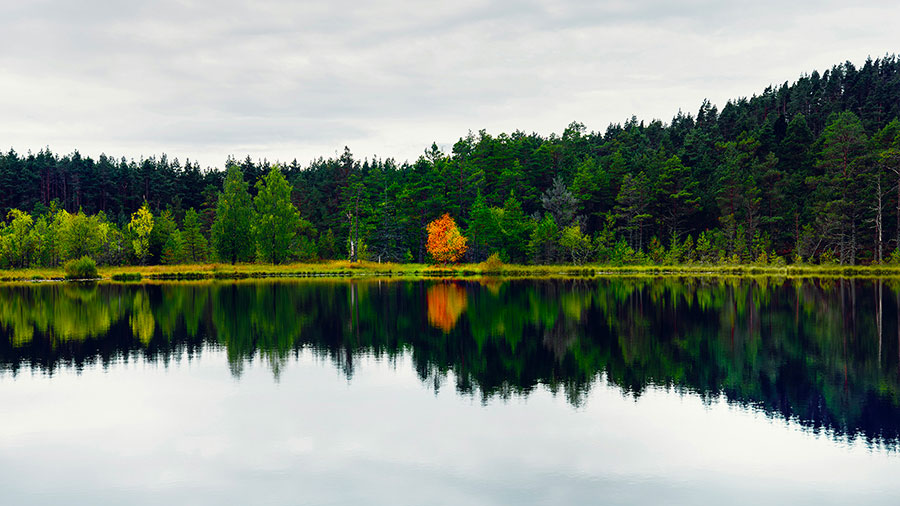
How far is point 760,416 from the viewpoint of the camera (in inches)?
803

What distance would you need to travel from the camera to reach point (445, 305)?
174 ft

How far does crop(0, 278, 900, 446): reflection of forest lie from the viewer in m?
24.5

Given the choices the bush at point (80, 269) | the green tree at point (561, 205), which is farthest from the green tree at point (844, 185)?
the bush at point (80, 269)

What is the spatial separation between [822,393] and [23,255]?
11367 centimetres

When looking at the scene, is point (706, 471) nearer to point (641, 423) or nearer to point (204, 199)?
point (641, 423)

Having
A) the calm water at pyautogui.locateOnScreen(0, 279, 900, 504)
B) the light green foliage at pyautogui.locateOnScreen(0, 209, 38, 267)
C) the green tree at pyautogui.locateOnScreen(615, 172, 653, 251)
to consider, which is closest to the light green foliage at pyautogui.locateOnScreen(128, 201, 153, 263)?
the light green foliage at pyautogui.locateOnScreen(0, 209, 38, 267)

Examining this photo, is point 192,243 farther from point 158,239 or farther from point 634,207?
point 634,207

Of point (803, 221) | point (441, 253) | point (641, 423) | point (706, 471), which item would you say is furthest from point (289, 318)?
point (803, 221)

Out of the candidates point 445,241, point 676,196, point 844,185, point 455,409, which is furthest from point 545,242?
point 455,409

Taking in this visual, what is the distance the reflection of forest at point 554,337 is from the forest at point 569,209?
4274 cm

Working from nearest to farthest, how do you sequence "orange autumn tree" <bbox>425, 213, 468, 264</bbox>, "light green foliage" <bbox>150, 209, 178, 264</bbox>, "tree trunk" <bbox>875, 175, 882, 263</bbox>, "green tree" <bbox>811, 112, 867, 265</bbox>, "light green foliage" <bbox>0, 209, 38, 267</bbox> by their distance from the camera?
"tree trunk" <bbox>875, 175, 882, 263</bbox>, "green tree" <bbox>811, 112, 867, 265</bbox>, "light green foliage" <bbox>0, 209, 38, 267</bbox>, "orange autumn tree" <bbox>425, 213, 468, 264</bbox>, "light green foliage" <bbox>150, 209, 178, 264</bbox>

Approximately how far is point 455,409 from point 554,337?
15188 mm

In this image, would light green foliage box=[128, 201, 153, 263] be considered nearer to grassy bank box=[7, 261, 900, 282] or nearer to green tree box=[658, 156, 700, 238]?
grassy bank box=[7, 261, 900, 282]

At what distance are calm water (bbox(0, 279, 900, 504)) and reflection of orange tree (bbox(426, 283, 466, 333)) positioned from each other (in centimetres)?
95
